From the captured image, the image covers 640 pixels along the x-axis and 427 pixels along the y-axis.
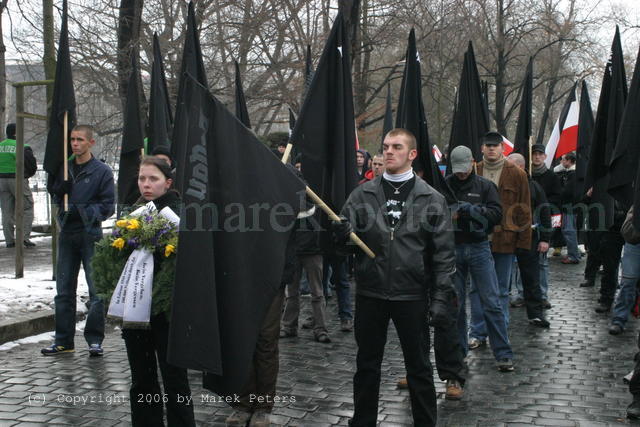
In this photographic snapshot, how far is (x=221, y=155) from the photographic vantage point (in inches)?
168

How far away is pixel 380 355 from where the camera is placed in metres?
5.21

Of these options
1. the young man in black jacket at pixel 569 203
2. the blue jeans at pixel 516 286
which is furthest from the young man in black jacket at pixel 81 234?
the young man in black jacket at pixel 569 203

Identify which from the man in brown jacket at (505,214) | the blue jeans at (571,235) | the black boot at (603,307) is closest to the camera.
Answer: the man in brown jacket at (505,214)

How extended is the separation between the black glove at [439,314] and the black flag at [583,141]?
8.74 meters

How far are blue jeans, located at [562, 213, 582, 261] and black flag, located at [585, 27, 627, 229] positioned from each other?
19.6ft

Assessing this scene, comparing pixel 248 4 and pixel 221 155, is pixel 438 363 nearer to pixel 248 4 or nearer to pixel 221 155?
pixel 221 155

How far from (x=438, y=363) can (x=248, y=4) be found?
42.7 feet

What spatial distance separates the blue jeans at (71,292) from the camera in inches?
288

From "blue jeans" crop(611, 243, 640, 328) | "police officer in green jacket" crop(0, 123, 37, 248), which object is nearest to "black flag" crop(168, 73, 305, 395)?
"blue jeans" crop(611, 243, 640, 328)

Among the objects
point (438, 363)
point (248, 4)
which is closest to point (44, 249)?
point (248, 4)

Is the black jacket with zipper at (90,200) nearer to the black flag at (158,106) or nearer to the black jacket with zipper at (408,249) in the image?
the black flag at (158,106)

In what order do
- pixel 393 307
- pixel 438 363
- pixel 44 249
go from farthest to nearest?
1. pixel 44 249
2. pixel 438 363
3. pixel 393 307

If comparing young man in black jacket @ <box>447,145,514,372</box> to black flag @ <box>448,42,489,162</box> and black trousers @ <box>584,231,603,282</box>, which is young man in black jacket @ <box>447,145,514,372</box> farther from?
black trousers @ <box>584,231,603,282</box>

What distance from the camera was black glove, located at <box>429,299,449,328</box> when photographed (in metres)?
5.04
